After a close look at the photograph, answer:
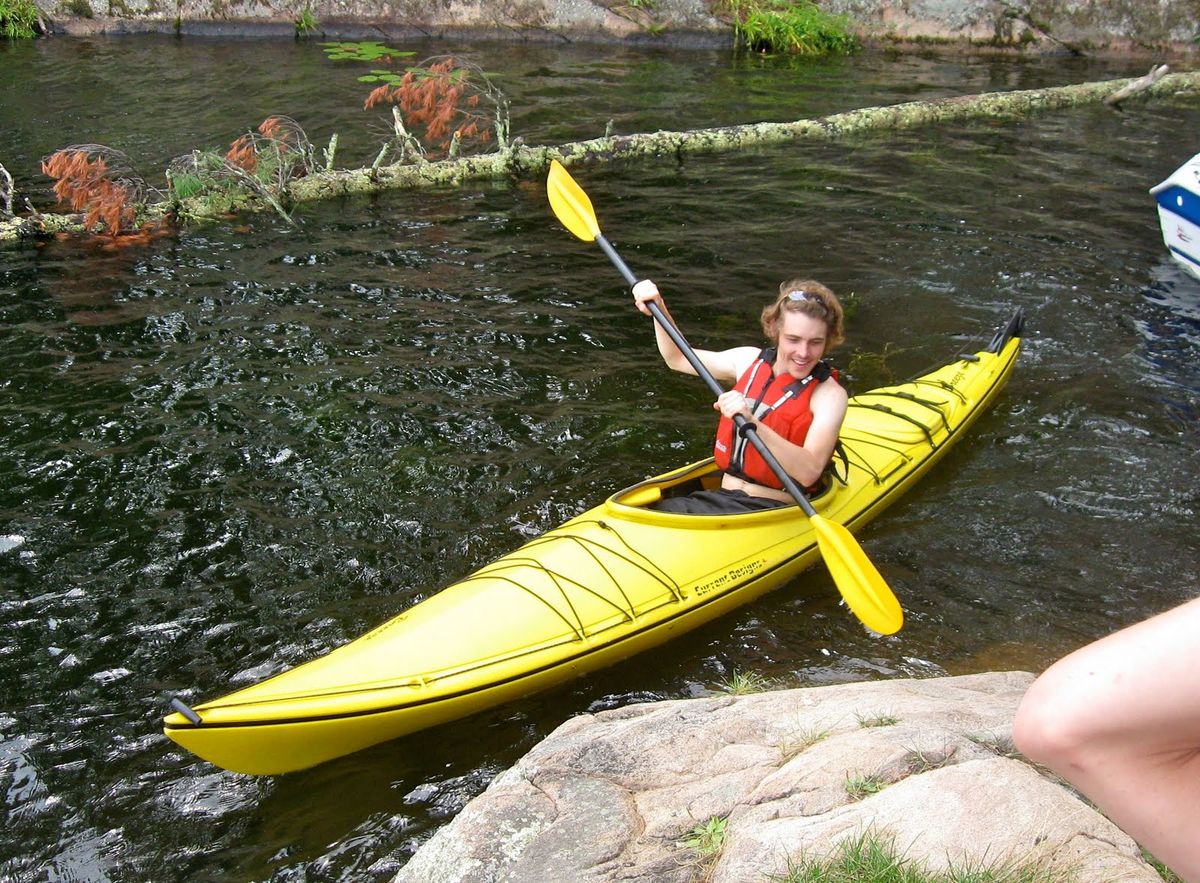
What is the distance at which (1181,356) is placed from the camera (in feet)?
19.8

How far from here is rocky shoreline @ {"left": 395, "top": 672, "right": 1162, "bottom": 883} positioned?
6.40ft

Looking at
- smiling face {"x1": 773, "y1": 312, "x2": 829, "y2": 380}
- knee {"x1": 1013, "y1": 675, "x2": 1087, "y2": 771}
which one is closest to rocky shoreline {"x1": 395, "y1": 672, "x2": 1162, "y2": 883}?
knee {"x1": 1013, "y1": 675, "x2": 1087, "y2": 771}

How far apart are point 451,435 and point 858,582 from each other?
2316mm

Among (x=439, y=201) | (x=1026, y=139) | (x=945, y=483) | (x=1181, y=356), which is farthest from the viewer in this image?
(x=1026, y=139)

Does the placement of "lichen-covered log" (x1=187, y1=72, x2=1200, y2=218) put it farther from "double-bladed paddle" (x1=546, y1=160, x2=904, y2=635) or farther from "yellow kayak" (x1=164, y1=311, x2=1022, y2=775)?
"yellow kayak" (x1=164, y1=311, x2=1022, y2=775)

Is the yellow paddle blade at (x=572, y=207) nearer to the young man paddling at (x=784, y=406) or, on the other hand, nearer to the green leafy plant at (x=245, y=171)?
the young man paddling at (x=784, y=406)

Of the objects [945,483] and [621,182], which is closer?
[945,483]

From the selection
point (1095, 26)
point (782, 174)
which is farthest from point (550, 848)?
point (1095, 26)

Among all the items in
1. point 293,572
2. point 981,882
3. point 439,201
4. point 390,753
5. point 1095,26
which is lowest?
→ point 390,753

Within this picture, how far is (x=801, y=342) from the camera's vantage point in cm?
379

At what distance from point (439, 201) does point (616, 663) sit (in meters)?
5.21

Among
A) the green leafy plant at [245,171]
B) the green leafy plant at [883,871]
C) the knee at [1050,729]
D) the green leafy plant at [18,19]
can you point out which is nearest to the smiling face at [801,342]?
the green leafy plant at [883,871]

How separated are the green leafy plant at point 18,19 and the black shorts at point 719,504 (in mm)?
12125

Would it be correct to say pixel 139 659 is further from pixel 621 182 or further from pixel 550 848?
pixel 621 182
